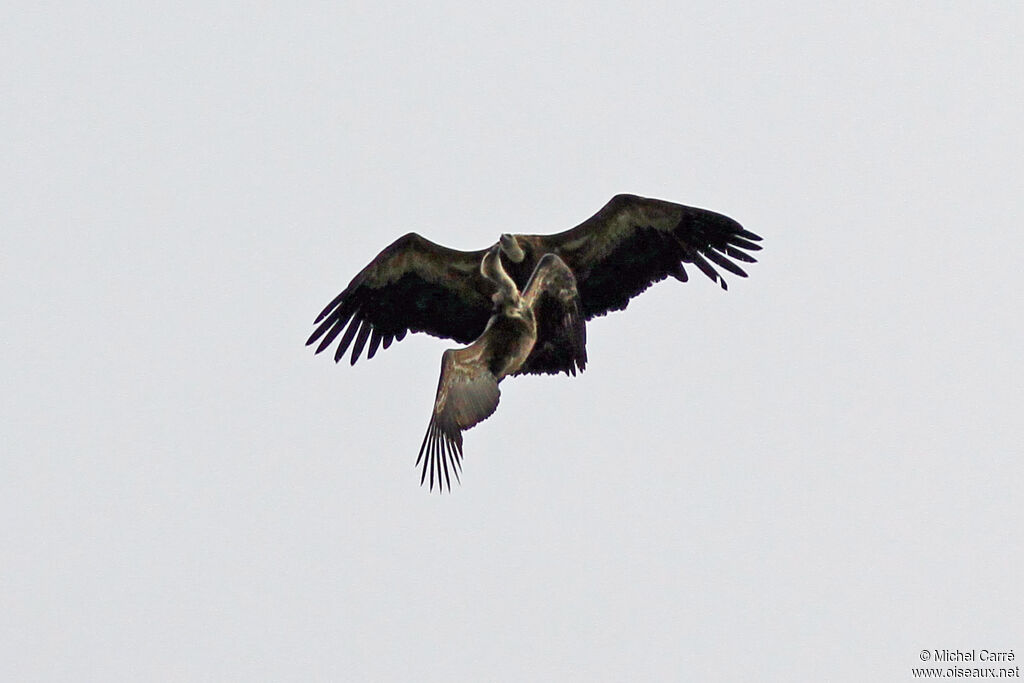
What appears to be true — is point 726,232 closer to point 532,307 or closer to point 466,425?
point 532,307

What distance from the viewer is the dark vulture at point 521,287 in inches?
806

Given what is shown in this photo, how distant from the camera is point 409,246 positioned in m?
22.5

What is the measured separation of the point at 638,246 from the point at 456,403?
161 inches

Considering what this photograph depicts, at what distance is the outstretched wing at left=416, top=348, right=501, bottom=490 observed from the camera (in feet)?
63.3

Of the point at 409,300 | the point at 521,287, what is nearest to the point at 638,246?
the point at 521,287

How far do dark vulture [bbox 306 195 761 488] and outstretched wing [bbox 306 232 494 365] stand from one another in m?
0.01

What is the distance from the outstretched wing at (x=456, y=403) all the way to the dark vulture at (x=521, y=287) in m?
0.02

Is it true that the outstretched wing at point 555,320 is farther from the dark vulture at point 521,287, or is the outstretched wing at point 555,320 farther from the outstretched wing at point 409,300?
the outstretched wing at point 409,300

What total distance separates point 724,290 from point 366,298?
5147mm

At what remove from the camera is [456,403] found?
19672mm

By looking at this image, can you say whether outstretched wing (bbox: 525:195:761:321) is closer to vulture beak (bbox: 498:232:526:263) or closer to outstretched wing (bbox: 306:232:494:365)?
vulture beak (bbox: 498:232:526:263)

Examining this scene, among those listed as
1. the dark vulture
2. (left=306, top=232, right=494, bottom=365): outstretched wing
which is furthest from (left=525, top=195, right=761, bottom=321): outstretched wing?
(left=306, top=232, right=494, bottom=365): outstretched wing

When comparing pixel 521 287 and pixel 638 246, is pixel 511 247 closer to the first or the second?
pixel 521 287

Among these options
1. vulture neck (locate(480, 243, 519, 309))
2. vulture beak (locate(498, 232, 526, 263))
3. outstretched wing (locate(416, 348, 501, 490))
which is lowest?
outstretched wing (locate(416, 348, 501, 490))
